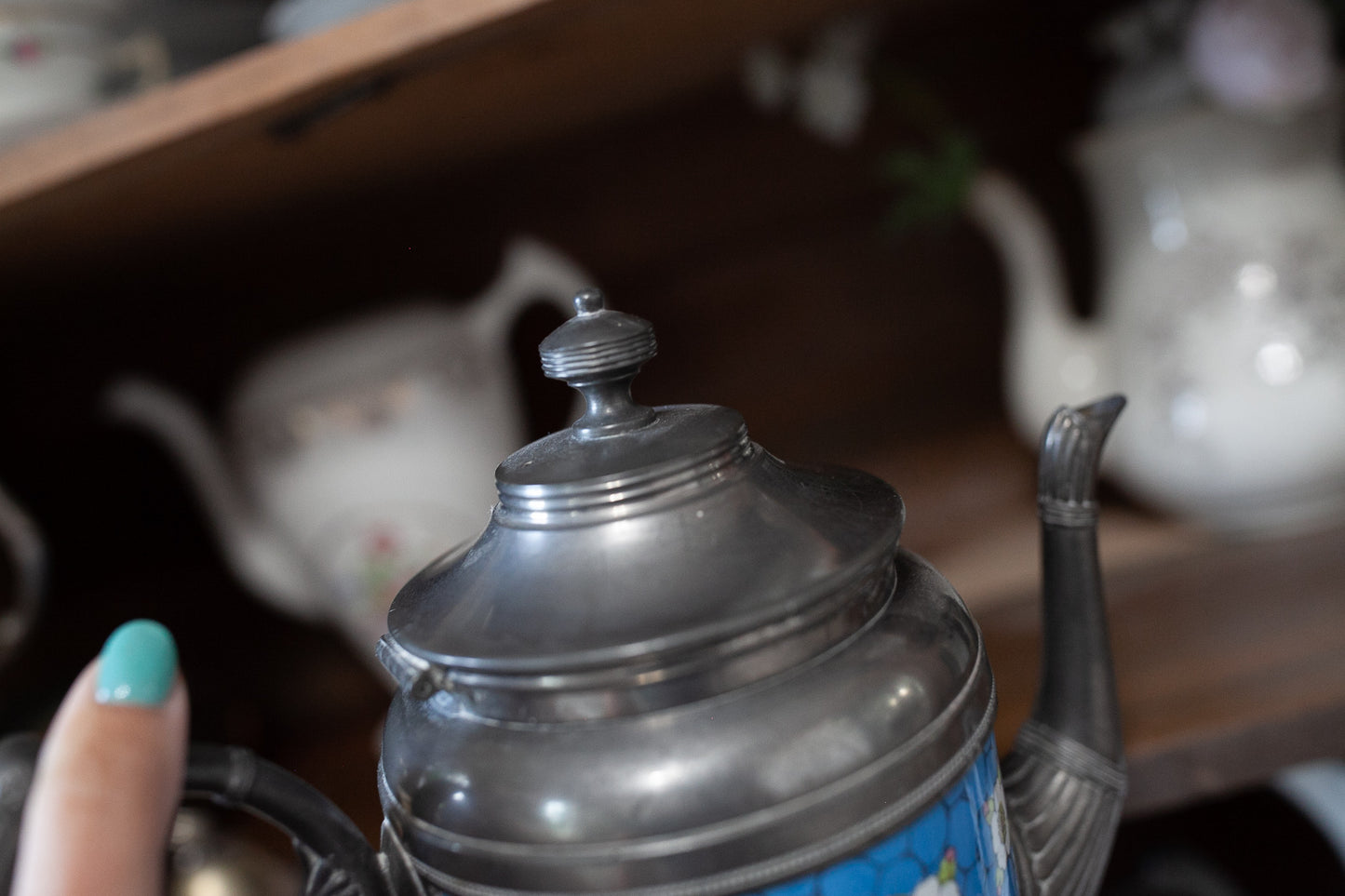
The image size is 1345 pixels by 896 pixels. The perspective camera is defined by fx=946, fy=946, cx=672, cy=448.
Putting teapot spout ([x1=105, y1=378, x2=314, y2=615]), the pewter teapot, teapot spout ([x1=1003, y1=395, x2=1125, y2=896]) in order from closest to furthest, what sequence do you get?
the pewter teapot < teapot spout ([x1=1003, y1=395, x2=1125, y2=896]) < teapot spout ([x1=105, y1=378, x2=314, y2=615])

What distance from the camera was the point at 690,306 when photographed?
30.9 inches

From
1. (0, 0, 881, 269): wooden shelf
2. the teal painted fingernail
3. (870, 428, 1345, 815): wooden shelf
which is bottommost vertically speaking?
(870, 428, 1345, 815): wooden shelf

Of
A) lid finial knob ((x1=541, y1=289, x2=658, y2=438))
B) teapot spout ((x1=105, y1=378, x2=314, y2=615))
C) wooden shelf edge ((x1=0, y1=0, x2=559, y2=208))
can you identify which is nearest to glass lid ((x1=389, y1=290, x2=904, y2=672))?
lid finial knob ((x1=541, y1=289, x2=658, y2=438))

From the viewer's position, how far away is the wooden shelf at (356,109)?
1.39ft

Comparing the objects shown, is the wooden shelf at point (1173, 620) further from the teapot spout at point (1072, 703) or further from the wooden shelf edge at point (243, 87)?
the wooden shelf edge at point (243, 87)

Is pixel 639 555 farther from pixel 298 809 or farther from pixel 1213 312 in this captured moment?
pixel 1213 312

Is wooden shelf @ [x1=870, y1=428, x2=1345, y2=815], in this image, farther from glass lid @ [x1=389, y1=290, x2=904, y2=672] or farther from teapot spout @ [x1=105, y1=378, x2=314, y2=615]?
teapot spout @ [x1=105, y1=378, x2=314, y2=615]

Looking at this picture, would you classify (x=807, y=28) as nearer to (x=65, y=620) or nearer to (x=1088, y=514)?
(x=1088, y=514)

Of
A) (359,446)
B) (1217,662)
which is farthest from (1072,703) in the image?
(359,446)

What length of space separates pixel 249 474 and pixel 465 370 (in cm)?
15

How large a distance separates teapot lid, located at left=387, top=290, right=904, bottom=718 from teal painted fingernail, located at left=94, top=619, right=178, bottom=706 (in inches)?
2.9

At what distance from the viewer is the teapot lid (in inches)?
10.6

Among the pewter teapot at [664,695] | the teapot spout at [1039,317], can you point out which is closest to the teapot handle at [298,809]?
the pewter teapot at [664,695]

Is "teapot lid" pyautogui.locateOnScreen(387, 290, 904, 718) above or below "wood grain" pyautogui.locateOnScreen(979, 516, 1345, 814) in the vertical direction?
above
